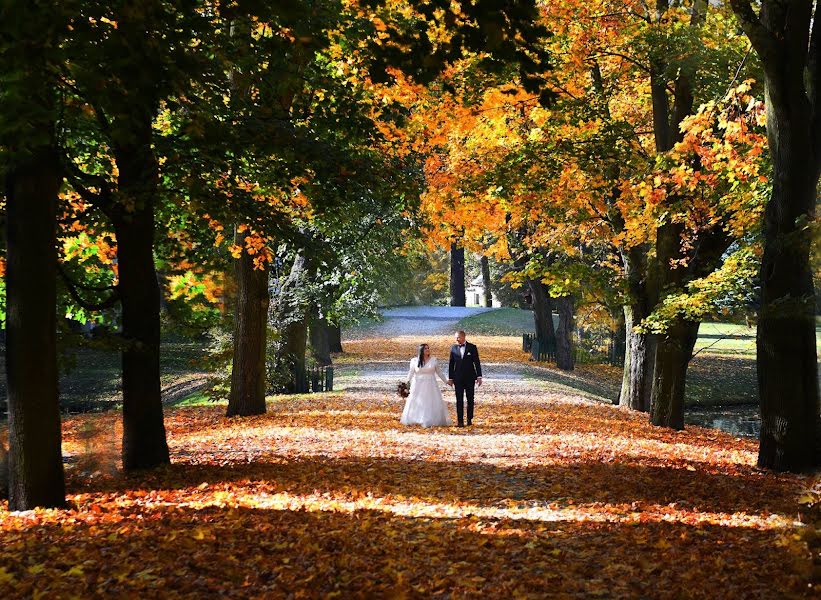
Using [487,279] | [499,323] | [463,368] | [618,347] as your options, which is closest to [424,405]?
[463,368]

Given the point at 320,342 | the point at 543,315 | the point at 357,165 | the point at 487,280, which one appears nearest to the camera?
the point at 357,165

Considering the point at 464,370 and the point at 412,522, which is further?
the point at 464,370

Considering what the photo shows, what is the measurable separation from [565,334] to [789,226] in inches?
928

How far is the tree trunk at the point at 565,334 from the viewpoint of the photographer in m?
33.6

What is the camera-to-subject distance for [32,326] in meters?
7.73

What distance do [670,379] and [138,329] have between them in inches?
455

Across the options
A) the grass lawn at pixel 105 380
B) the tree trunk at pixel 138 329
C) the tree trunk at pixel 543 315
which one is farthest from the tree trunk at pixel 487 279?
the tree trunk at pixel 138 329

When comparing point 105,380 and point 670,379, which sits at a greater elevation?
point 670,379

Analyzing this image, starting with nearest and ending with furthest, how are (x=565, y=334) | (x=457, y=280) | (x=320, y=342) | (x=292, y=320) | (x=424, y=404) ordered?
(x=424, y=404) → (x=292, y=320) → (x=320, y=342) → (x=565, y=334) → (x=457, y=280)

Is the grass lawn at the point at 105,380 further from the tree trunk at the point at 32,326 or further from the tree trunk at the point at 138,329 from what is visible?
the tree trunk at the point at 32,326

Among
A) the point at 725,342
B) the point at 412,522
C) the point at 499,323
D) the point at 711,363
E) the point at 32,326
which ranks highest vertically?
the point at 32,326

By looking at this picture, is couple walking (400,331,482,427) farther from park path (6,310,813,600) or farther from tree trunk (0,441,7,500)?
tree trunk (0,441,7,500)

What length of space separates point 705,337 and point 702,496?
52.5 meters

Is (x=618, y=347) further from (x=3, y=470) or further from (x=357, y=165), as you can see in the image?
(x=3, y=470)
